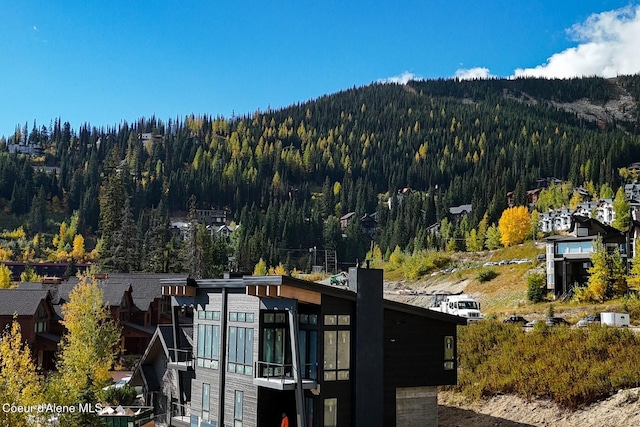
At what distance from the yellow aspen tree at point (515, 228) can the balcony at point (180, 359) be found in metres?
84.4

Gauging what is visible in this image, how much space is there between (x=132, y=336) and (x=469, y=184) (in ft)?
491

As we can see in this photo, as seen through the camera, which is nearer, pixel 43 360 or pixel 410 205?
pixel 43 360

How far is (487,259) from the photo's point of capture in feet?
343

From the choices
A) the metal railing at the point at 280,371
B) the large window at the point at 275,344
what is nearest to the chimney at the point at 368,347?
the metal railing at the point at 280,371

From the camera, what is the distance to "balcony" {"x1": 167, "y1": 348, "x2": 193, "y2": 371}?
1293 inches

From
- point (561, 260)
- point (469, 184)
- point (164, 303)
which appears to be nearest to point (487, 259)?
point (561, 260)

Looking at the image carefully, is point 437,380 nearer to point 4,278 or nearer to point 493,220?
point 4,278

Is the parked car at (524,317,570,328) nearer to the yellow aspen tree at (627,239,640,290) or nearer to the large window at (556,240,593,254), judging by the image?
the yellow aspen tree at (627,239,640,290)

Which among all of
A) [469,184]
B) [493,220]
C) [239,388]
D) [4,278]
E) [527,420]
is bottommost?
[527,420]

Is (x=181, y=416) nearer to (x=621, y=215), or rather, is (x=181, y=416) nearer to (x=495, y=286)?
(x=495, y=286)

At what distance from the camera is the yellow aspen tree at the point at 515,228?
11062 centimetres

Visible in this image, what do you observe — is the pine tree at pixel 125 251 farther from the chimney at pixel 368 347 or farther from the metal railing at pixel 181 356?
the chimney at pixel 368 347

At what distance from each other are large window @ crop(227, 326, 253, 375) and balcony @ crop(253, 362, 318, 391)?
0.80m

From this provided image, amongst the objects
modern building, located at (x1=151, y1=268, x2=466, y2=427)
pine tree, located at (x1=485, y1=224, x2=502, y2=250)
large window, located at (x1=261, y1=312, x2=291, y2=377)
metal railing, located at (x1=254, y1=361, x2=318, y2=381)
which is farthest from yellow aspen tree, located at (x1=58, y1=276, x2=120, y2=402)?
pine tree, located at (x1=485, y1=224, x2=502, y2=250)
